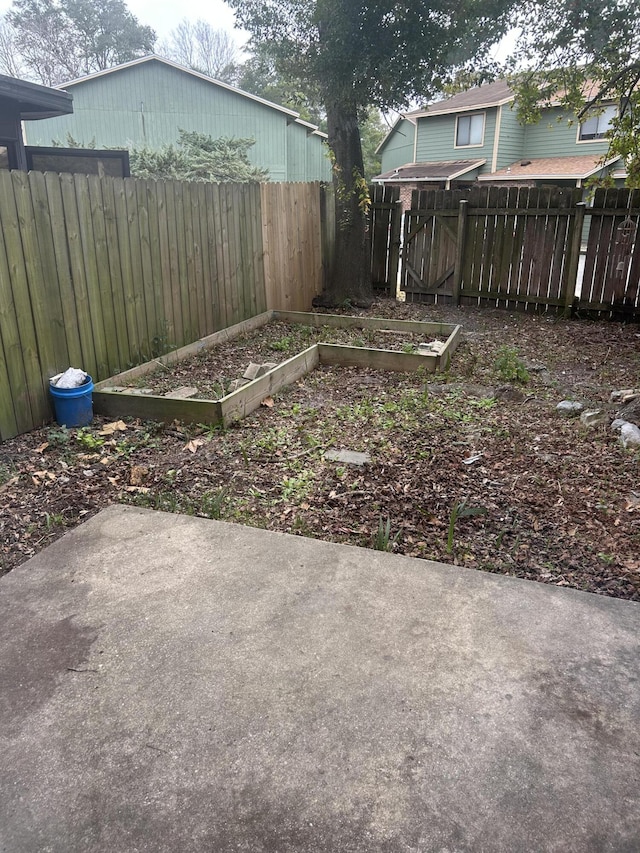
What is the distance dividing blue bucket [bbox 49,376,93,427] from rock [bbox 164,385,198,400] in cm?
63

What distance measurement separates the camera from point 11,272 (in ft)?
14.4

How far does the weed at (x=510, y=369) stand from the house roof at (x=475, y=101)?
1848 centimetres

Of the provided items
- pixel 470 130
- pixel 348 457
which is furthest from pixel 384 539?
pixel 470 130

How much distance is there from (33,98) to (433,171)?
2000cm

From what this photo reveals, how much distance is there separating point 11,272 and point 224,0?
23.4 ft

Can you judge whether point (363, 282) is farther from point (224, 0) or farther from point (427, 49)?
point (224, 0)

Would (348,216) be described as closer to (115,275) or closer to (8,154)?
(8,154)

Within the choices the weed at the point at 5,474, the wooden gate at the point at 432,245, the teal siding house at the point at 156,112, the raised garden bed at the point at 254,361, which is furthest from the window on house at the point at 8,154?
the teal siding house at the point at 156,112

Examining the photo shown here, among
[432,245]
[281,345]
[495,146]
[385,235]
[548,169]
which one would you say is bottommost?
[281,345]

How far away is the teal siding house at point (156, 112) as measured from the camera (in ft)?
62.7

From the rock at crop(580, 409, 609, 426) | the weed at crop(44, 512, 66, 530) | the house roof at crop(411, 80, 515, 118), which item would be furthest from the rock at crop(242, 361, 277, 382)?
the house roof at crop(411, 80, 515, 118)

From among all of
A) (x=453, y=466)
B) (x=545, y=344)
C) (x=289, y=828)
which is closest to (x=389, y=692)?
(x=289, y=828)

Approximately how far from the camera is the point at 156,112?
1980cm

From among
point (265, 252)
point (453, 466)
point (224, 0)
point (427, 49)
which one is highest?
point (224, 0)
